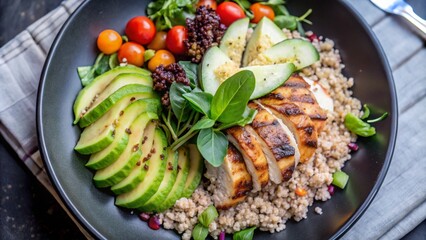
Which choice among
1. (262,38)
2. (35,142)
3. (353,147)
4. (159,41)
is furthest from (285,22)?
(35,142)

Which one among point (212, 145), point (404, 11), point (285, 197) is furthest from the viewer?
point (404, 11)

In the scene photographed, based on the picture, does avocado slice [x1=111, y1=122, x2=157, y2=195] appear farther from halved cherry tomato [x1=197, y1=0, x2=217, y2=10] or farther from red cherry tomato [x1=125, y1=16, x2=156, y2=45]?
halved cherry tomato [x1=197, y1=0, x2=217, y2=10]

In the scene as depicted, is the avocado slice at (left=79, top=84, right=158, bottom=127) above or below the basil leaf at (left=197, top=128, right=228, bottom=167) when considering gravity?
above

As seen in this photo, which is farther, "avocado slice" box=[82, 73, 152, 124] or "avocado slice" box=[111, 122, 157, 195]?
"avocado slice" box=[82, 73, 152, 124]

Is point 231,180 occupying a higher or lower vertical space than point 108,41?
lower

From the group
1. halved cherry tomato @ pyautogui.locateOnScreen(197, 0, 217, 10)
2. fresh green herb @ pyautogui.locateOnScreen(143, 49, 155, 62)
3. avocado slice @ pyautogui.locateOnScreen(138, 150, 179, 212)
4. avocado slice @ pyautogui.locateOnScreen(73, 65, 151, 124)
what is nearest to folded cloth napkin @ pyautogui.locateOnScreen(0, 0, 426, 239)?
avocado slice @ pyautogui.locateOnScreen(73, 65, 151, 124)

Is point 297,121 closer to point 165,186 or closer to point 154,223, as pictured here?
point 165,186
